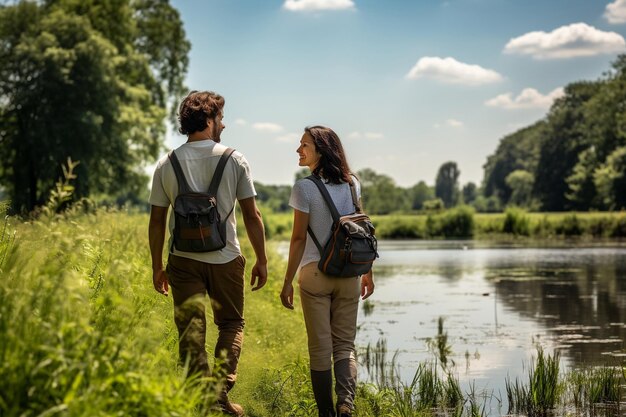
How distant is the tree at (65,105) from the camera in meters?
38.8

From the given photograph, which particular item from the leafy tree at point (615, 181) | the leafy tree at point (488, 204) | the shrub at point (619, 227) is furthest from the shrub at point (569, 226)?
the leafy tree at point (488, 204)

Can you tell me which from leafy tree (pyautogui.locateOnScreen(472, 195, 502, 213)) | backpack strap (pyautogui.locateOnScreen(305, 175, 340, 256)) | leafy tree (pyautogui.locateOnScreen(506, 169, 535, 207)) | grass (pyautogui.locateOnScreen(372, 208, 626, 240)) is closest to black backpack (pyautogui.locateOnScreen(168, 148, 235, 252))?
backpack strap (pyautogui.locateOnScreen(305, 175, 340, 256))

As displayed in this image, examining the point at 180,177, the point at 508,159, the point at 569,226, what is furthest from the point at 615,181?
the point at 508,159

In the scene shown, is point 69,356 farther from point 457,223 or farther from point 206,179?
point 457,223

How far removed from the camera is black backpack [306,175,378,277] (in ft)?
19.9

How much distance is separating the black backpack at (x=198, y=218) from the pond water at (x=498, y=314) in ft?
12.4

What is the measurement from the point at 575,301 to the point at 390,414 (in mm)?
13213

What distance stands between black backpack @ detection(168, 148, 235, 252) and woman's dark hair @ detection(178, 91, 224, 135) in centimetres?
28

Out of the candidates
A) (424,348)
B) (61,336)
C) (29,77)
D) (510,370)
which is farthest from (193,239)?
(29,77)

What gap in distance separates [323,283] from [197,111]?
1.40 meters

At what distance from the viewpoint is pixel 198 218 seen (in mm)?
5898

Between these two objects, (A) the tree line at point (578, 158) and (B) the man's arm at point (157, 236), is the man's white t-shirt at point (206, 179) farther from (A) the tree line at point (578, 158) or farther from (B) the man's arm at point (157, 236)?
(A) the tree line at point (578, 158)

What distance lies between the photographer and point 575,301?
64.2 ft

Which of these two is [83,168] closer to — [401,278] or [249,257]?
[401,278]
